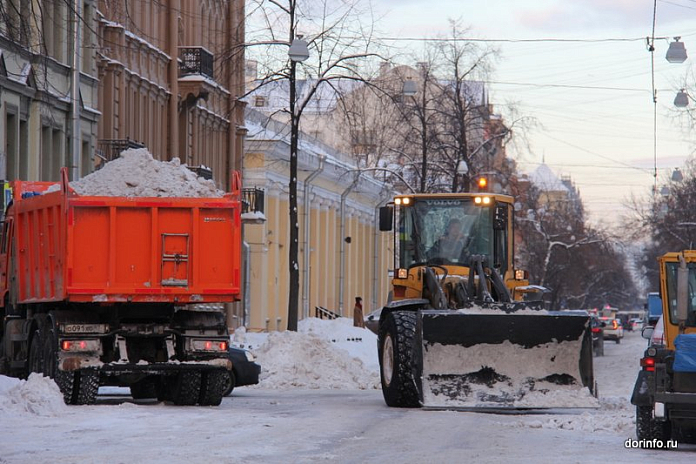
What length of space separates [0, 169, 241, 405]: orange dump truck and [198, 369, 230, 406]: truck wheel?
12mm

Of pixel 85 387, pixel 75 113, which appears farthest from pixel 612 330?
pixel 85 387

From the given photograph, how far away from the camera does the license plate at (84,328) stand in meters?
18.8

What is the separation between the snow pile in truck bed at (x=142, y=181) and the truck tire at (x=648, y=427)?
695 centimetres

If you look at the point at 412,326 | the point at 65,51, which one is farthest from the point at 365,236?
the point at 412,326

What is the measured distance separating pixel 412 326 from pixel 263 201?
31.5 meters

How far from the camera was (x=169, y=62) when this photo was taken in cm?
4350

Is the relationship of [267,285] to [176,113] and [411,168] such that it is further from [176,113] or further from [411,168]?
[176,113]

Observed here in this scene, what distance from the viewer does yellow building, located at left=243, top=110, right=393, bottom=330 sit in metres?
53.3

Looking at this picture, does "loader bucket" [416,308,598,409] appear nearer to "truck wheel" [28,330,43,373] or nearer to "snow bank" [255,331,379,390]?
"truck wheel" [28,330,43,373]

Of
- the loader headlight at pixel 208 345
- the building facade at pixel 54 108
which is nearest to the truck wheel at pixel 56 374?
the loader headlight at pixel 208 345

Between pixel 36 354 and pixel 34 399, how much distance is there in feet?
8.87

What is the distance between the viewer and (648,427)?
14.4 m

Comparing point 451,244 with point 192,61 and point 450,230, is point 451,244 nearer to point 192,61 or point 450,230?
point 450,230

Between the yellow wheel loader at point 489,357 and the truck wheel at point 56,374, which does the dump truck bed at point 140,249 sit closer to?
the truck wheel at point 56,374
